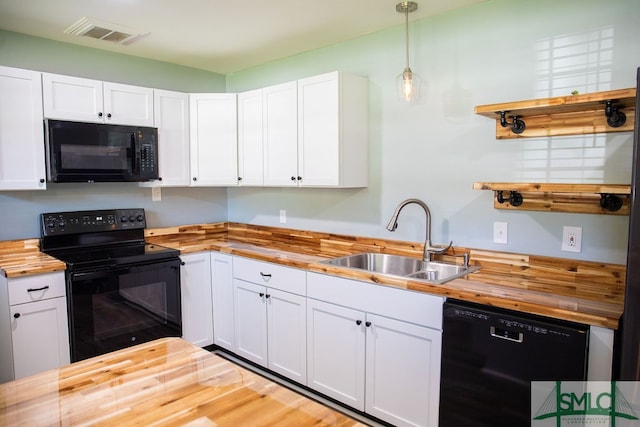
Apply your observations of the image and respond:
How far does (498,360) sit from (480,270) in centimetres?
67

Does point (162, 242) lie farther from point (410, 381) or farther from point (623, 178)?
point (623, 178)

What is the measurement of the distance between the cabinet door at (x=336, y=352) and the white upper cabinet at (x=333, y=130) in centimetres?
85

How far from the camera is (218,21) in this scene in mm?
2686

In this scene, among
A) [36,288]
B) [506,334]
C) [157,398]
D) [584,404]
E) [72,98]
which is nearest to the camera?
[157,398]

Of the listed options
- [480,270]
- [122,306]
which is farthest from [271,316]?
[480,270]

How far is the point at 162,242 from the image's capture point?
363cm

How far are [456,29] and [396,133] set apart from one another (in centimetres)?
69

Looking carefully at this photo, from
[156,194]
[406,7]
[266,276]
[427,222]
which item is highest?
[406,7]

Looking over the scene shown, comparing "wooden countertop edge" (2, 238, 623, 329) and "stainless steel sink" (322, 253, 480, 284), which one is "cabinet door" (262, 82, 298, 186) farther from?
"stainless steel sink" (322, 253, 480, 284)

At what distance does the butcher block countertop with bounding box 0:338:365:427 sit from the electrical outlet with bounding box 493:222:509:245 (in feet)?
5.56

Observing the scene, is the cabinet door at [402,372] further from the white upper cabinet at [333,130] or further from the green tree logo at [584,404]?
the white upper cabinet at [333,130]

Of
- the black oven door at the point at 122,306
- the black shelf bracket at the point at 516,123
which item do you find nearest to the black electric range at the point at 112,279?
the black oven door at the point at 122,306

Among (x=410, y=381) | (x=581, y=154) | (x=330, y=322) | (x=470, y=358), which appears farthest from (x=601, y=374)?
(x=330, y=322)

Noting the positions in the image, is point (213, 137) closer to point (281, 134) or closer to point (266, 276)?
point (281, 134)
